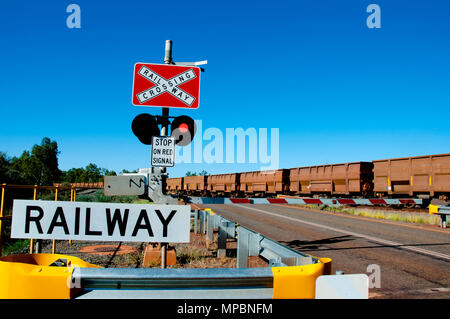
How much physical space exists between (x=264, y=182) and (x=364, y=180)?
12116 millimetres

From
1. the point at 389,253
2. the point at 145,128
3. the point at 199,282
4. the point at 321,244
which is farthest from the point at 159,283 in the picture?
the point at 321,244

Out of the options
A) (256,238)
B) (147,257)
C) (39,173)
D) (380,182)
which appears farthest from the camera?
(39,173)

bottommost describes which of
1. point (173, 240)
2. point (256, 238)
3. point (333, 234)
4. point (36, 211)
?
point (333, 234)

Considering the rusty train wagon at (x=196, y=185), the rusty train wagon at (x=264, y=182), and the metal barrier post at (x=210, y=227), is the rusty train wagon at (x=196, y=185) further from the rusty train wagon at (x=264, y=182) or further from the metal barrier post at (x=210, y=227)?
the metal barrier post at (x=210, y=227)

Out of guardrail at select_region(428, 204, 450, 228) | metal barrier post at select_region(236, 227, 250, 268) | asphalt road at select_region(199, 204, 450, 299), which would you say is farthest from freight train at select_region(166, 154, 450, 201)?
metal barrier post at select_region(236, 227, 250, 268)

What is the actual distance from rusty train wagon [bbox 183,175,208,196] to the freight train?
1096cm

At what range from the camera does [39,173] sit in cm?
7669

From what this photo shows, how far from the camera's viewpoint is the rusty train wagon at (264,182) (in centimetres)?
3038

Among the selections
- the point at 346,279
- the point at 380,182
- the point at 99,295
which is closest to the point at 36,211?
the point at 99,295

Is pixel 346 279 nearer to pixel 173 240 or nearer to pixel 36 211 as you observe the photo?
pixel 173 240

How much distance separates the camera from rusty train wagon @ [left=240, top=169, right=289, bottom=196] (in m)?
30.4

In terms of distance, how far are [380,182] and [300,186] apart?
7909mm

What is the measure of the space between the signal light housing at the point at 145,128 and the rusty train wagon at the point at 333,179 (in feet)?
65.8

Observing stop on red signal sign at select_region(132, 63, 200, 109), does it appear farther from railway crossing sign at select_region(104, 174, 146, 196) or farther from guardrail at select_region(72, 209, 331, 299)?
guardrail at select_region(72, 209, 331, 299)
